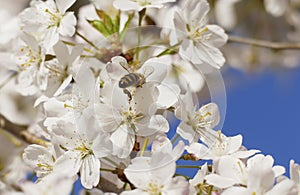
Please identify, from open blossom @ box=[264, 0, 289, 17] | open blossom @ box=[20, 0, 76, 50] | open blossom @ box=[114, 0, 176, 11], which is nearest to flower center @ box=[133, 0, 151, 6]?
open blossom @ box=[114, 0, 176, 11]

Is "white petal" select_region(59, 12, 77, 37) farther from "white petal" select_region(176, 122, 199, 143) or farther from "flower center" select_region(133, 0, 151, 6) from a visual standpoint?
"white petal" select_region(176, 122, 199, 143)

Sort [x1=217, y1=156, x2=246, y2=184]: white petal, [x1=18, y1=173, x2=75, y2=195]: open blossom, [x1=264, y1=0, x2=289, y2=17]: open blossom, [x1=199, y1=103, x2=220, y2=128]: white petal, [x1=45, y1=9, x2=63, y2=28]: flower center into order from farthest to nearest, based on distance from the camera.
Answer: [x1=264, y1=0, x2=289, y2=17]: open blossom, [x1=45, y1=9, x2=63, y2=28]: flower center, [x1=199, y1=103, x2=220, y2=128]: white petal, [x1=217, y1=156, x2=246, y2=184]: white petal, [x1=18, y1=173, x2=75, y2=195]: open blossom

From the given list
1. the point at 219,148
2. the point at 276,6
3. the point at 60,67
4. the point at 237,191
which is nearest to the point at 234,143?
the point at 219,148

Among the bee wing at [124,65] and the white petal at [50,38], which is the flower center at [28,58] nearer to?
the white petal at [50,38]

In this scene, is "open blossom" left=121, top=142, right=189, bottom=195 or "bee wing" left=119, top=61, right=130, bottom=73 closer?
"open blossom" left=121, top=142, right=189, bottom=195

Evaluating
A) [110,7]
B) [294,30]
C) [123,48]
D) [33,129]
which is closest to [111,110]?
[123,48]
